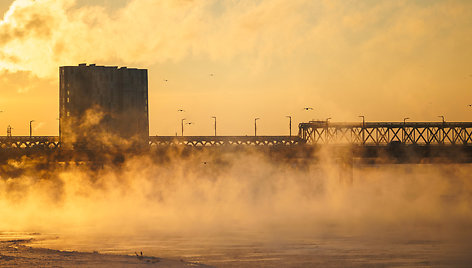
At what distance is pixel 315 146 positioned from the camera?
166m

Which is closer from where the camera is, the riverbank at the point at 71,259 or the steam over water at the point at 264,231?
the riverbank at the point at 71,259

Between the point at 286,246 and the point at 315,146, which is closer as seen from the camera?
the point at 286,246

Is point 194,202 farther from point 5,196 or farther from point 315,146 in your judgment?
point 5,196

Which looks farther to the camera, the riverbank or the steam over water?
the steam over water

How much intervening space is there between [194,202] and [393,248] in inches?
3213

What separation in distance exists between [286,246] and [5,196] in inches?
4425

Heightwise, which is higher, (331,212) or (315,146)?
(315,146)

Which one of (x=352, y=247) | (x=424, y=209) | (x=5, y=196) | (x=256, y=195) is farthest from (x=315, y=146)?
(x=352, y=247)

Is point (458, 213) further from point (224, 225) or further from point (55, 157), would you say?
point (55, 157)

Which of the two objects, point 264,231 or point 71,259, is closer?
point 71,259

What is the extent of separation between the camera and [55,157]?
502 feet

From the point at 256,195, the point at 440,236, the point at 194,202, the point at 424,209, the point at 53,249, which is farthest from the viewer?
the point at 256,195

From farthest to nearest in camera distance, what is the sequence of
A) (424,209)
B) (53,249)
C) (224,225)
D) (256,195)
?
1. (256,195)
2. (424,209)
3. (224,225)
4. (53,249)

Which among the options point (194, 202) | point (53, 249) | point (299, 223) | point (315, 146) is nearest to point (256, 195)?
point (315, 146)
